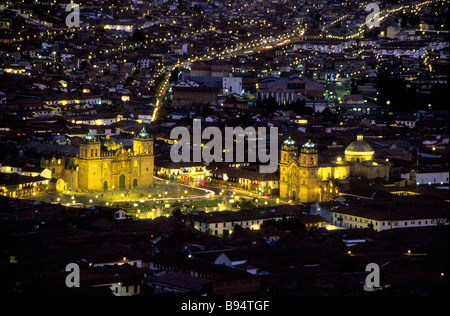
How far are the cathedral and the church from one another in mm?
3645

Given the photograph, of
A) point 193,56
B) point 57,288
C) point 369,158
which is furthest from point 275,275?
point 193,56

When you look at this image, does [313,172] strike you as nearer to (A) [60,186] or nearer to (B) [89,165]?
(B) [89,165]

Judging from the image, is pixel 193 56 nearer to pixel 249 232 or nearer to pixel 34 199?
pixel 34 199

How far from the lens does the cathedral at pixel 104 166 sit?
34.2 metres

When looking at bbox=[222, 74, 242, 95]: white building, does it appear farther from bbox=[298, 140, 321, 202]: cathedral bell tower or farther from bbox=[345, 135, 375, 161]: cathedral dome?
bbox=[298, 140, 321, 202]: cathedral bell tower

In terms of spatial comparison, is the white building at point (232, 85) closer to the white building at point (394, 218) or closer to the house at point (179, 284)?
the white building at point (394, 218)

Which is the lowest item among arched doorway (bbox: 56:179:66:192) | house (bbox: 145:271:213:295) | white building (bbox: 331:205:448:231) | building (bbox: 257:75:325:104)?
house (bbox: 145:271:213:295)

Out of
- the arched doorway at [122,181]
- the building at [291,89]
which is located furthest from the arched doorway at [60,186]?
the building at [291,89]

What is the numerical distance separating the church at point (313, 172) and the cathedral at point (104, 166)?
12.0 feet

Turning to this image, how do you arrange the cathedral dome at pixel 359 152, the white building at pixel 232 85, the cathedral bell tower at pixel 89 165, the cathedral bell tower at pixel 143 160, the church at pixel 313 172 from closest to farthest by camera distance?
1. the church at pixel 313 172
2. the cathedral bell tower at pixel 89 165
3. the cathedral bell tower at pixel 143 160
4. the cathedral dome at pixel 359 152
5. the white building at pixel 232 85

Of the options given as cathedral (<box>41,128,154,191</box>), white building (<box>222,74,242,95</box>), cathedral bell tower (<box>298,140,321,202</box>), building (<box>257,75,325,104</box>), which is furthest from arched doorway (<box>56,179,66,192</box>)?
white building (<box>222,74,242,95</box>)

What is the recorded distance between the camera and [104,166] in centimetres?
3447

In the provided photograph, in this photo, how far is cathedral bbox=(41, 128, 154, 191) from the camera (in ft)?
112
